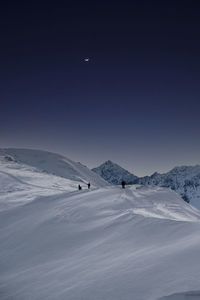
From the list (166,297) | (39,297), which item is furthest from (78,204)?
(166,297)

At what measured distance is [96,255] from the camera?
5.70 meters

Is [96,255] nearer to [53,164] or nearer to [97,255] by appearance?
[97,255]

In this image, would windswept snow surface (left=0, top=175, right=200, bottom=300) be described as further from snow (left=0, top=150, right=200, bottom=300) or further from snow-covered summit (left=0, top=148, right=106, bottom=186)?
snow-covered summit (left=0, top=148, right=106, bottom=186)

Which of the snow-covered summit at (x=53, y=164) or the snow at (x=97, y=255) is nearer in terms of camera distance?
the snow at (x=97, y=255)

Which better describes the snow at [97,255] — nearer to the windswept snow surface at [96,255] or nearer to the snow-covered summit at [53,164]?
the windswept snow surface at [96,255]

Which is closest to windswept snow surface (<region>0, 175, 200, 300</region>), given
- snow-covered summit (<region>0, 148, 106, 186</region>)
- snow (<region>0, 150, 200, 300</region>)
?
snow (<region>0, 150, 200, 300</region>)

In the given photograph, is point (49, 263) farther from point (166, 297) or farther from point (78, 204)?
point (78, 204)

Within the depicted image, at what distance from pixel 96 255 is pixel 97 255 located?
1.3 inches

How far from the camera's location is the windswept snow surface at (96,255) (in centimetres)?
374

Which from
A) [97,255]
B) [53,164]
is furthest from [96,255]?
[53,164]

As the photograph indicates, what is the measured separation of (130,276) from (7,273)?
401cm

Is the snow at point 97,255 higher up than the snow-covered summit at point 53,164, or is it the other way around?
the snow-covered summit at point 53,164

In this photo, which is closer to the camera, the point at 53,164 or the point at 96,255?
A: the point at 96,255

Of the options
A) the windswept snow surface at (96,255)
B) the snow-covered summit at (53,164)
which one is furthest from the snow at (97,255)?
the snow-covered summit at (53,164)
